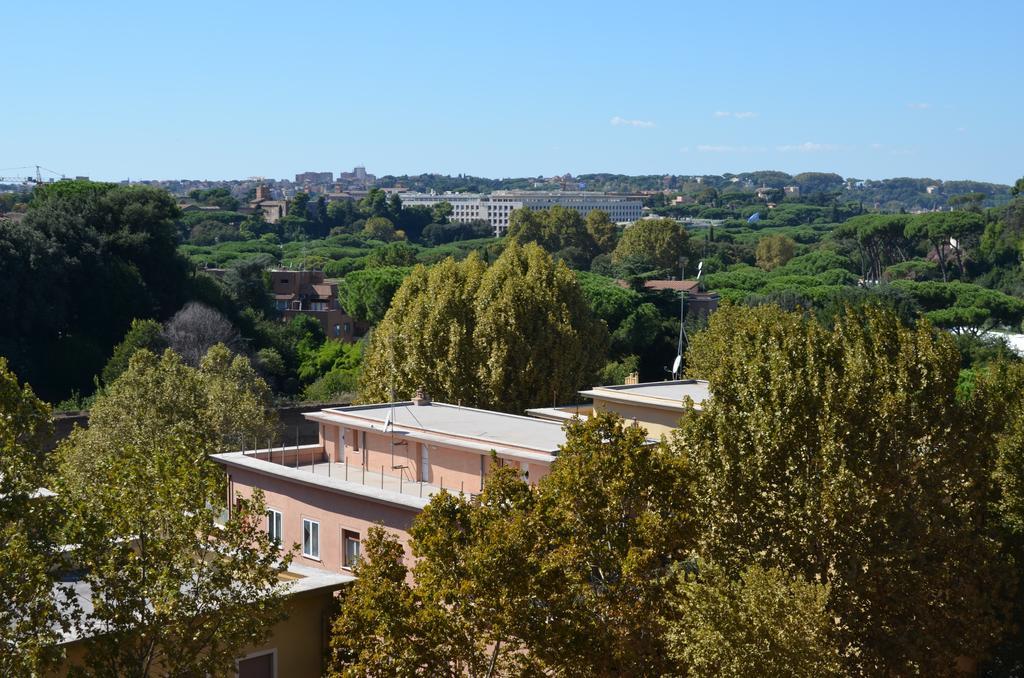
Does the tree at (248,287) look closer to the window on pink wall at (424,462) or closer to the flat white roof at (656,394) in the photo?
the flat white roof at (656,394)

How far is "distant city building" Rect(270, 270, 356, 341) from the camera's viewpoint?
63938mm

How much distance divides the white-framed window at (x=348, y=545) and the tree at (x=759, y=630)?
6583 mm

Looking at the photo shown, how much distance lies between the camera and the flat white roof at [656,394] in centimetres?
2234

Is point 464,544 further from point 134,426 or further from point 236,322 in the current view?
point 236,322

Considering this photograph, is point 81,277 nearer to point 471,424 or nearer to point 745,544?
point 471,424

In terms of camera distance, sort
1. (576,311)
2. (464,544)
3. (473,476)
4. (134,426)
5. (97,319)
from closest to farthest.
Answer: (464,544)
(473,476)
(134,426)
(576,311)
(97,319)

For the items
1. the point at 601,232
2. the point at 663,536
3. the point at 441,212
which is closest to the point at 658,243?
the point at 601,232

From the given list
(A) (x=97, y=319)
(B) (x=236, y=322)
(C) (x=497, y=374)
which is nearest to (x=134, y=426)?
(C) (x=497, y=374)

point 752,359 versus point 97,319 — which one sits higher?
point 752,359

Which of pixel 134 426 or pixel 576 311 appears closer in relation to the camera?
pixel 134 426

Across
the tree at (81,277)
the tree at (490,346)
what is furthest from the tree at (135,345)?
the tree at (490,346)

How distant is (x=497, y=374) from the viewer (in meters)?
30.5

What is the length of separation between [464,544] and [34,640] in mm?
4218

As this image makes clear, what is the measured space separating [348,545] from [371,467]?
2.77 meters
